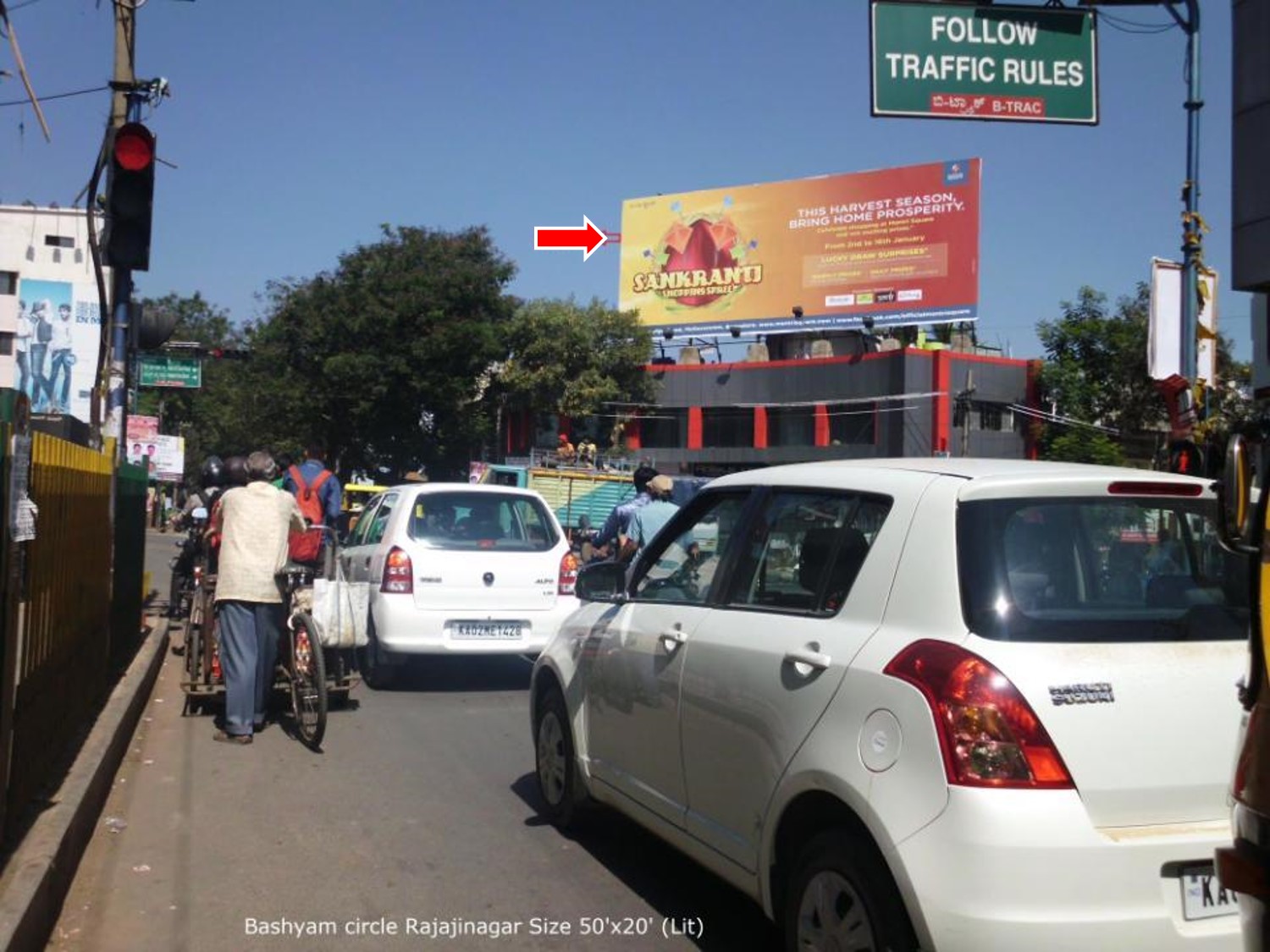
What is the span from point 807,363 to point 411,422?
46.6 feet

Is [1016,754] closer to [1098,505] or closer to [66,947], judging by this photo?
[1098,505]

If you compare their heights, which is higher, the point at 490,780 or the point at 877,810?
the point at 877,810

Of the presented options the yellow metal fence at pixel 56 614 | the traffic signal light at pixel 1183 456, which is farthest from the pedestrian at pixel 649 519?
the traffic signal light at pixel 1183 456

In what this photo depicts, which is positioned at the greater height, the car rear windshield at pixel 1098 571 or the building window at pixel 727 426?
the building window at pixel 727 426

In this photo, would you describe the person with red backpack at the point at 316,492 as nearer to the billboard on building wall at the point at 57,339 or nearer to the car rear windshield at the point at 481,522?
the car rear windshield at the point at 481,522

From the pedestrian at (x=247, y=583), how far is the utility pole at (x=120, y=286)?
289cm

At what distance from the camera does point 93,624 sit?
7223 millimetres

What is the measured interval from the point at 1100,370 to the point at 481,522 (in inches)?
1235

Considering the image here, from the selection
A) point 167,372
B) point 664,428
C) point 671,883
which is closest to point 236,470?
point 671,883

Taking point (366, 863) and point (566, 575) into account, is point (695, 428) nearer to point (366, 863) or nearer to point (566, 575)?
point (566, 575)

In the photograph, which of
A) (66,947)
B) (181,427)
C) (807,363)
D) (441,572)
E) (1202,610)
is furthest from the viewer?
(181,427)

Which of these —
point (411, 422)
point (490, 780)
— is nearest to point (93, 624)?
point (490, 780)

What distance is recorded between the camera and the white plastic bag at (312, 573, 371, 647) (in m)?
8.06

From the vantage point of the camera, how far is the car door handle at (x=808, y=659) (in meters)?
3.66
